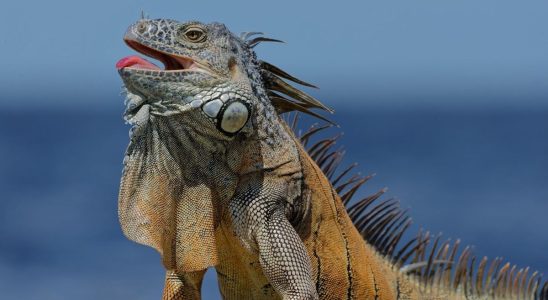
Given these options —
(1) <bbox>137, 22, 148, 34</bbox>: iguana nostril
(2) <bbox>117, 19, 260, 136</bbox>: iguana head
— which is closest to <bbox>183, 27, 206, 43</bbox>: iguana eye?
(2) <bbox>117, 19, 260, 136</bbox>: iguana head

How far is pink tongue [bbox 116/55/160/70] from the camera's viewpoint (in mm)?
7508

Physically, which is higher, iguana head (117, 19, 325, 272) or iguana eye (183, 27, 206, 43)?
iguana eye (183, 27, 206, 43)

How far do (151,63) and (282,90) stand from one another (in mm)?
886

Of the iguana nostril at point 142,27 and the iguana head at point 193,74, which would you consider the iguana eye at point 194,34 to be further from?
the iguana nostril at point 142,27

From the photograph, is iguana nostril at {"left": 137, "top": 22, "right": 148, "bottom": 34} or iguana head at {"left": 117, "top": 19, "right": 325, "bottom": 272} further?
iguana nostril at {"left": 137, "top": 22, "right": 148, "bottom": 34}

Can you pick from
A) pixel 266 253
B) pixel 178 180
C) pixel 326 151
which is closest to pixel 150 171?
pixel 178 180

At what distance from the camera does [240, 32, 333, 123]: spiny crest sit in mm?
8055

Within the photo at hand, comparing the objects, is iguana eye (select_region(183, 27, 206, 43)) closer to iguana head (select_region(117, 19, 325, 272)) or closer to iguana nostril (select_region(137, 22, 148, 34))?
iguana head (select_region(117, 19, 325, 272))

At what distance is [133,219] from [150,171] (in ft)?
0.90

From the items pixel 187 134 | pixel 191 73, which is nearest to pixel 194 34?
pixel 191 73

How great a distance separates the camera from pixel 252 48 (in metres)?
8.00

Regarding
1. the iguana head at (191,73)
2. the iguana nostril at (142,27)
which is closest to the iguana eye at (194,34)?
the iguana head at (191,73)

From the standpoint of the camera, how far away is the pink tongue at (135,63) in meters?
7.51

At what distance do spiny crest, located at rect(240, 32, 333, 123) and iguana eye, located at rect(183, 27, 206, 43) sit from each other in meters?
0.40
